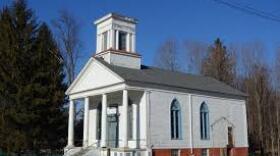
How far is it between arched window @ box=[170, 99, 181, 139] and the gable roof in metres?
1.28

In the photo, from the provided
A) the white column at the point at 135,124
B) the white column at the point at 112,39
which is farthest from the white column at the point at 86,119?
the white column at the point at 112,39

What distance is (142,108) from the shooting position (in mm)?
28391

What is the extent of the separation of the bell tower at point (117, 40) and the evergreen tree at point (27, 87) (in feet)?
19.1

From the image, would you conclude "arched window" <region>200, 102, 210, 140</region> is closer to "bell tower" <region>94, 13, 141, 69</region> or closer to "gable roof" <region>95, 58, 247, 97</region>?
"gable roof" <region>95, 58, 247, 97</region>

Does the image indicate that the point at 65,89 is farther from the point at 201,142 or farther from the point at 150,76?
the point at 201,142

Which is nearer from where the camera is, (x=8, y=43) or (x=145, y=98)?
(x=145, y=98)

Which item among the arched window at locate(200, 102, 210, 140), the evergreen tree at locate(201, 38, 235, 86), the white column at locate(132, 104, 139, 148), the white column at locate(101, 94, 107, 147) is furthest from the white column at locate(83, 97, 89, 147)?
the evergreen tree at locate(201, 38, 235, 86)

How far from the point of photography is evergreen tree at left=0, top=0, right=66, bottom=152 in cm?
3184

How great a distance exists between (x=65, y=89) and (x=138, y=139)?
1177 cm

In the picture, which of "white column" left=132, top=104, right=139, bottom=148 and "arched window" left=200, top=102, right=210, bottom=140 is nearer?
"white column" left=132, top=104, right=139, bottom=148

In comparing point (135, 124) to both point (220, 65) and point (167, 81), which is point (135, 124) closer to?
point (167, 81)

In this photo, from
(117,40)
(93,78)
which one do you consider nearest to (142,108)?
(93,78)

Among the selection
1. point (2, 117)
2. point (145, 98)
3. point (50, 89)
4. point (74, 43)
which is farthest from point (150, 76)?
point (74, 43)

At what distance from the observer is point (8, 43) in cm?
3347
